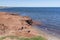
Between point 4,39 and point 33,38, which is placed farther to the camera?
point 33,38

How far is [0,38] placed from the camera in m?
23.3

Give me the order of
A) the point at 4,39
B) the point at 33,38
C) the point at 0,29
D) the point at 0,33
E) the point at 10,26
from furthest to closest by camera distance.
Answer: the point at 10,26
the point at 0,29
the point at 0,33
the point at 33,38
the point at 4,39

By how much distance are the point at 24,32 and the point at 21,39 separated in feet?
12.4

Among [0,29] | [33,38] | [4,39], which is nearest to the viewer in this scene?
[4,39]

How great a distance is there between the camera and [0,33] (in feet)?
87.8

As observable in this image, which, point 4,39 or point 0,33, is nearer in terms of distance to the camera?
point 4,39

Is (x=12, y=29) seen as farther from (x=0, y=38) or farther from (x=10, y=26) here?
(x=0, y=38)

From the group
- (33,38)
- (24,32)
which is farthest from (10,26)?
(33,38)

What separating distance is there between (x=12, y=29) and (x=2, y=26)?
184 cm

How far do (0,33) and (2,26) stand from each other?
3.60 meters

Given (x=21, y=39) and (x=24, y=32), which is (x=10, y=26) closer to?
(x=24, y=32)

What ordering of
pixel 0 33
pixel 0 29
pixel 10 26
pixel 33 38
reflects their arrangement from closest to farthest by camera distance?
1. pixel 33 38
2. pixel 0 33
3. pixel 0 29
4. pixel 10 26

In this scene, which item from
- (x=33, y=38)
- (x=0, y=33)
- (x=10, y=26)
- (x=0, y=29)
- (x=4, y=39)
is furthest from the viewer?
(x=10, y=26)

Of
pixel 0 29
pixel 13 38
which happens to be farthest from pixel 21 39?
pixel 0 29
